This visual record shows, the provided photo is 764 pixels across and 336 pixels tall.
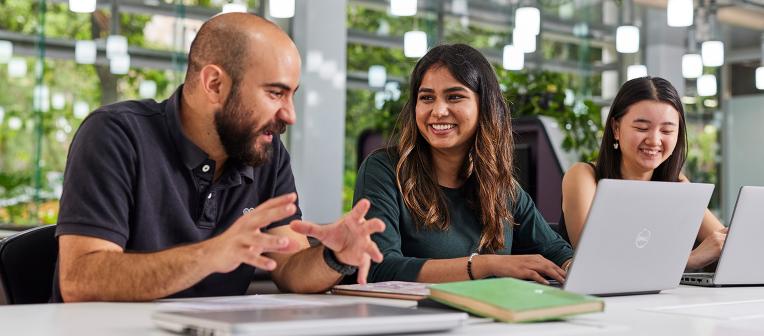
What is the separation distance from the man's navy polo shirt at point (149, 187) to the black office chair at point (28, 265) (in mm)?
62

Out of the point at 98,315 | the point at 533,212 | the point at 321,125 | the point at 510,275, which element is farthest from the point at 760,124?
the point at 98,315

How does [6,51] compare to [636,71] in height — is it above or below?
below

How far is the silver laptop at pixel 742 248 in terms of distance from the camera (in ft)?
7.80

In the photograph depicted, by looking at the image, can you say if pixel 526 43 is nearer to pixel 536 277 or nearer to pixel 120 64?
pixel 120 64

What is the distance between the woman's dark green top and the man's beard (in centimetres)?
49

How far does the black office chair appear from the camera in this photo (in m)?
2.03

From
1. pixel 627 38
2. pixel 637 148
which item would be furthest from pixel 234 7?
pixel 637 148

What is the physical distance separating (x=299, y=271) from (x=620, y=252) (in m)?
0.69

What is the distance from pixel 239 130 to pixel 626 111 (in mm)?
1622

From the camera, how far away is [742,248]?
2.49m

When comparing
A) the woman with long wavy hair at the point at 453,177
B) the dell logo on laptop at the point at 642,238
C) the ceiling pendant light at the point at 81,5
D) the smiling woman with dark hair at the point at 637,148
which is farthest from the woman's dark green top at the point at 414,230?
the ceiling pendant light at the point at 81,5

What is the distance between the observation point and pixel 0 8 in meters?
6.69

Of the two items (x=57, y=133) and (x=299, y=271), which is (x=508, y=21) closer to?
(x=57, y=133)

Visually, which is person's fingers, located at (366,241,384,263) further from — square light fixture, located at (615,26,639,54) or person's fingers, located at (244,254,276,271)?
square light fixture, located at (615,26,639,54)
